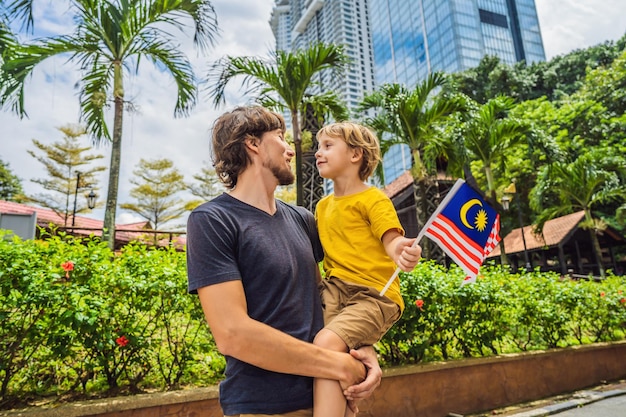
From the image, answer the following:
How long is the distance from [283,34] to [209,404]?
468 ft

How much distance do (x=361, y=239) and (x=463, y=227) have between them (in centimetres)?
66

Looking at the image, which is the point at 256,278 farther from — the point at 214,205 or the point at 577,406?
the point at 577,406

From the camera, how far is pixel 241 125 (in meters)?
1.52

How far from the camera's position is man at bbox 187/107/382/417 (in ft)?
3.82

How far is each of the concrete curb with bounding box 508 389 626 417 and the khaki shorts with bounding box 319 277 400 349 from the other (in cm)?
418

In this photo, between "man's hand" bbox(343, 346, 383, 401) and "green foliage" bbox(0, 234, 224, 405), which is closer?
"man's hand" bbox(343, 346, 383, 401)

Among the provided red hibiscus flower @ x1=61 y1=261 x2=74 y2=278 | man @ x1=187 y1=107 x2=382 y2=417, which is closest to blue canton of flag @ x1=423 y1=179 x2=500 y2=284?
man @ x1=187 y1=107 x2=382 y2=417

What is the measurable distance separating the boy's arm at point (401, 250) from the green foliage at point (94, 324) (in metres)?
2.56

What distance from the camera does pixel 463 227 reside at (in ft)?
6.81

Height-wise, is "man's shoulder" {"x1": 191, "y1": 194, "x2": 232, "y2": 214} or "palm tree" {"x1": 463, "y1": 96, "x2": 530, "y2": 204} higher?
"palm tree" {"x1": 463, "y1": 96, "x2": 530, "y2": 204}

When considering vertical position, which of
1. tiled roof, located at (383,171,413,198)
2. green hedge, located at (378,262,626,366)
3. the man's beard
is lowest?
green hedge, located at (378,262,626,366)

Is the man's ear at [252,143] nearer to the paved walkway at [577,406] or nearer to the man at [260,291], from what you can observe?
the man at [260,291]

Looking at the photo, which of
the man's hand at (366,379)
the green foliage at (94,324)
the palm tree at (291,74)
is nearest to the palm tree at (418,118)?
the palm tree at (291,74)

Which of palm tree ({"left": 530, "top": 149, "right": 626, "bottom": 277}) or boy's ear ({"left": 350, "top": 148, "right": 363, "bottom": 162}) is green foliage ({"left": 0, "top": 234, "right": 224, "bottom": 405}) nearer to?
boy's ear ({"left": 350, "top": 148, "right": 363, "bottom": 162})
